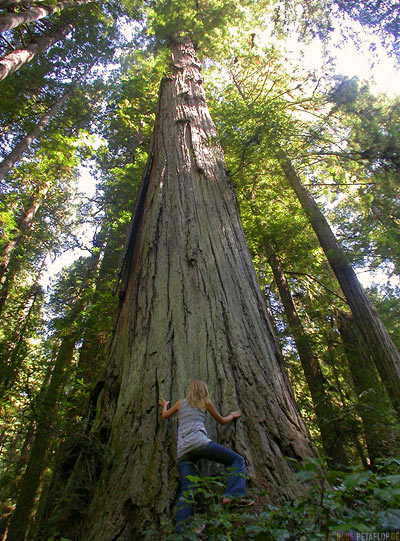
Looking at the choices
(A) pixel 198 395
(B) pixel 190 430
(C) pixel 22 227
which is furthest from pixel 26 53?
(B) pixel 190 430

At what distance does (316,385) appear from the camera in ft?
21.8

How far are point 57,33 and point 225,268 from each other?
10.9m

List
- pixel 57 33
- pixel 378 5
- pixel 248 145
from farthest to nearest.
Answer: pixel 57 33, pixel 378 5, pixel 248 145

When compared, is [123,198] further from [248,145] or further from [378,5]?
[378,5]

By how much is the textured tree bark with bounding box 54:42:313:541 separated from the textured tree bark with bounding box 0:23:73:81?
170 inches

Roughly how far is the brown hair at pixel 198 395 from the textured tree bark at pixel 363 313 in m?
4.62

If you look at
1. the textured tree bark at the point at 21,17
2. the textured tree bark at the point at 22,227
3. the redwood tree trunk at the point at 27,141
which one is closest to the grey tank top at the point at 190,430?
the textured tree bark at the point at 21,17

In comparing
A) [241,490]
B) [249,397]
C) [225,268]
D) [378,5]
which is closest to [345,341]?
[225,268]

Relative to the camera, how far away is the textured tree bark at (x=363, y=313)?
570cm

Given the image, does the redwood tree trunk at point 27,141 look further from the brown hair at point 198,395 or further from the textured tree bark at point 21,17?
the brown hair at point 198,395

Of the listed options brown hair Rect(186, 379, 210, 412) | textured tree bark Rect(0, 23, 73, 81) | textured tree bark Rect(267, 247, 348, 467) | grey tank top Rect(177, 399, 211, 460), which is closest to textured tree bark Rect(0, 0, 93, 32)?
textured tree bark Rect(0, 23, 73, 81)

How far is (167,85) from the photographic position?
23.1 ft

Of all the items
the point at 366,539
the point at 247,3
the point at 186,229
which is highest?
the point at 247,3

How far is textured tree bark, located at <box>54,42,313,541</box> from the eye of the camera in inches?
78.5
